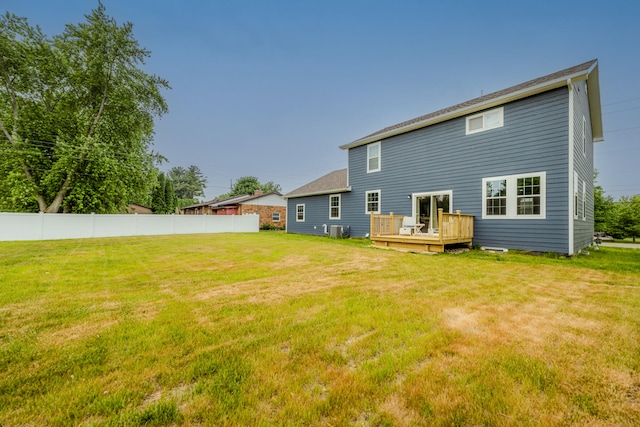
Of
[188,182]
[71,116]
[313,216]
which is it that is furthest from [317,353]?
[188,182]

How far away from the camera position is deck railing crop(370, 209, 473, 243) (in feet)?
26.4

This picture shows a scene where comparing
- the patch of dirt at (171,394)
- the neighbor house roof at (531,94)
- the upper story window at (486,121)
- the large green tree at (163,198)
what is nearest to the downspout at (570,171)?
the neighbor house roof at (531,94)

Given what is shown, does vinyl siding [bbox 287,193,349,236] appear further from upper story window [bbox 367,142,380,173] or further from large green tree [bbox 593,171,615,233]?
large green tree [bbox 593,171,615,233]

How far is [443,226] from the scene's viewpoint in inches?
321

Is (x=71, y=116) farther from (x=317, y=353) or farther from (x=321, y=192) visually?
(x=317, y=353)

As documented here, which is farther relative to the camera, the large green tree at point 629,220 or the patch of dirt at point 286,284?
the large green tree at point 629,220

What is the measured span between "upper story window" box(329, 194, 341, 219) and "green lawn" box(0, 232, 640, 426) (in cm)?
1056

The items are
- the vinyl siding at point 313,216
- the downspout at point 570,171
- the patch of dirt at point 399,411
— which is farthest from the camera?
the vinyl siding at point 313,216

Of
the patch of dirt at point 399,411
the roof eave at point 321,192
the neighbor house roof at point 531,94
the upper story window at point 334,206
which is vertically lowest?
the patch of dirt at point 399,411

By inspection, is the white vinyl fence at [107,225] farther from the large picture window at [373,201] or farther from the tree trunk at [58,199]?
the large picture window at [373,201]

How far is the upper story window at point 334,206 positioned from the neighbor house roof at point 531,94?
3.14 meters

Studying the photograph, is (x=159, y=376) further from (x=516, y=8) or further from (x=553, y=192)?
(x=516, y=8)

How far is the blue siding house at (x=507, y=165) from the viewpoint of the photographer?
7.43 metres

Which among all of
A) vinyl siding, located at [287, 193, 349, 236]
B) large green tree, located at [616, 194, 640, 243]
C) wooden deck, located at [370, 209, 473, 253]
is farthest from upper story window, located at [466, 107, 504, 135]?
large green tree, located at [616, 194, 640, 243]
